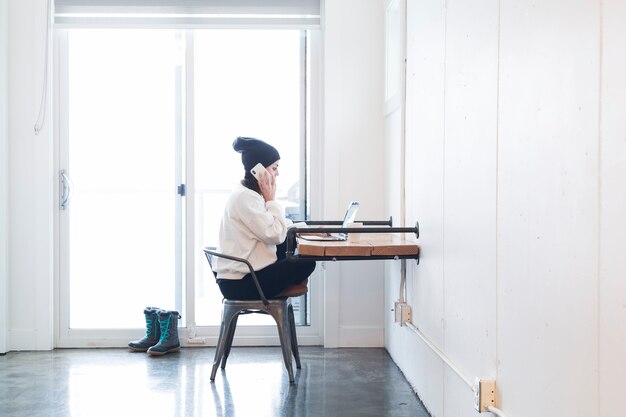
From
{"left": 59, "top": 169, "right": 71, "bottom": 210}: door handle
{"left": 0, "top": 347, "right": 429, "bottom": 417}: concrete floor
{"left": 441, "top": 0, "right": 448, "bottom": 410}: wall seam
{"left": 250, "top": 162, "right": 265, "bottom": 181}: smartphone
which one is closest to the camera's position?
{"left": 441, "top": 0, "right": 448, "bottom": 410}: wall seam

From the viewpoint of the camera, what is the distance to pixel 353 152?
15.1 feet

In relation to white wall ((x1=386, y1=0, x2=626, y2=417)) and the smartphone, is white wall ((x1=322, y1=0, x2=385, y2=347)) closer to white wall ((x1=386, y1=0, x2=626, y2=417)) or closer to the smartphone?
the smartphone

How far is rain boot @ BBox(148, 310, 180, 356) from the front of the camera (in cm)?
441

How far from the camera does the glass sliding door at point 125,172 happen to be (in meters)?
4.77

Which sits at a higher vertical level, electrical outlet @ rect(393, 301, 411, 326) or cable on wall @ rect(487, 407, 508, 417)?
electrical outlet @ rect(393, 301, 411, 326)

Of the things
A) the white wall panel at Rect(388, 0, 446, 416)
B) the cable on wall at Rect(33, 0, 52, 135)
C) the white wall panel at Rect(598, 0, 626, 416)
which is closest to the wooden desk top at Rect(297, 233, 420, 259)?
the white wall panel at Rect(388, 0, 446, 416)

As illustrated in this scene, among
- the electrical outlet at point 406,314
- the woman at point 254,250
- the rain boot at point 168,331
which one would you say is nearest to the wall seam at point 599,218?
the electrical outlet at point 406,314

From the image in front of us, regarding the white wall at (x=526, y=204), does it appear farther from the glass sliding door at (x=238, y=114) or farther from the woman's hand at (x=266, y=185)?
the glass sliding door at (x=238, y=114)

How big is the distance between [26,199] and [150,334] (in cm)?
121

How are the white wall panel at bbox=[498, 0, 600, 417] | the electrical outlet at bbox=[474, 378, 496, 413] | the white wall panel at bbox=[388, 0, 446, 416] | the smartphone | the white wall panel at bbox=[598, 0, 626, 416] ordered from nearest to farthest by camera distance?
1. the white wall panel at bbox=[598, 0, 626, 416]
2. the white wall panel at bbox=[498, 0, 600, 417]
3. the electrical outlet at bbox=[474, 378, 496, 413]
4. the white wall panel at bbox=[388, 0, 446, 416]
5. the smartphone

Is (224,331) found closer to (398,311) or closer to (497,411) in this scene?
(398,311)

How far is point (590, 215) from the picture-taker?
1.47 metres

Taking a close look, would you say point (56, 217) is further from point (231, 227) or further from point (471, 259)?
point (471, 259)

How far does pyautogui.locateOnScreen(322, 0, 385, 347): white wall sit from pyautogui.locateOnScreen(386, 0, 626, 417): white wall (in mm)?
1371
